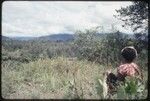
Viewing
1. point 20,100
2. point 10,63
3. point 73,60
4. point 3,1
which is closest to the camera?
point 3,1

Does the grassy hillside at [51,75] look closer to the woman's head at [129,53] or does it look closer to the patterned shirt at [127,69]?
the patterned shirt at [127,69]

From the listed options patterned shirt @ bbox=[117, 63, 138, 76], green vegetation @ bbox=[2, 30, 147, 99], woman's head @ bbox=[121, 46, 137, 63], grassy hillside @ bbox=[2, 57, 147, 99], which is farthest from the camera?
grassy hillside @ bbox=[2, 57, 147, 99]

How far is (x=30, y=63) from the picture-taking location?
902cm

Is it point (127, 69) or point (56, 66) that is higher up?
point (127, 69)

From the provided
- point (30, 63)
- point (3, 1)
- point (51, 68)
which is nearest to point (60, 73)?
point (51, 68)

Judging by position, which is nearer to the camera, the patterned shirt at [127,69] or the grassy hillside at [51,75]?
the patterned shirt at [127,69]

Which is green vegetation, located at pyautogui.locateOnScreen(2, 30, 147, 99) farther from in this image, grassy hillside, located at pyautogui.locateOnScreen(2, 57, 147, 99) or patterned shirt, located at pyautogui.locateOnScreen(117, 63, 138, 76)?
patterned shirt, located at pyautogui.locateOnScreen(117, 63, 138, 76)

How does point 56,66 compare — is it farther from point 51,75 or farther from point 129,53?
point 129,53

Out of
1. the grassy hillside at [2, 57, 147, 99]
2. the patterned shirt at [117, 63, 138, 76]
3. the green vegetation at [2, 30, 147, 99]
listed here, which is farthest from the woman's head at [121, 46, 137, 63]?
the grassy hillside at [2, 57, 147, 99]

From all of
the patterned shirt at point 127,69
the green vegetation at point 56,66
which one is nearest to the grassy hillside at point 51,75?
the green vegetation at point 56,66

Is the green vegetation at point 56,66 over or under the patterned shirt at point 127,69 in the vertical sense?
under

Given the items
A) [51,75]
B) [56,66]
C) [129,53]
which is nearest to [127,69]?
[129,53]

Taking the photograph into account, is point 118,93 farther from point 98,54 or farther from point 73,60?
point 98,54

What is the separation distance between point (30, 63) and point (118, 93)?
174 inches
